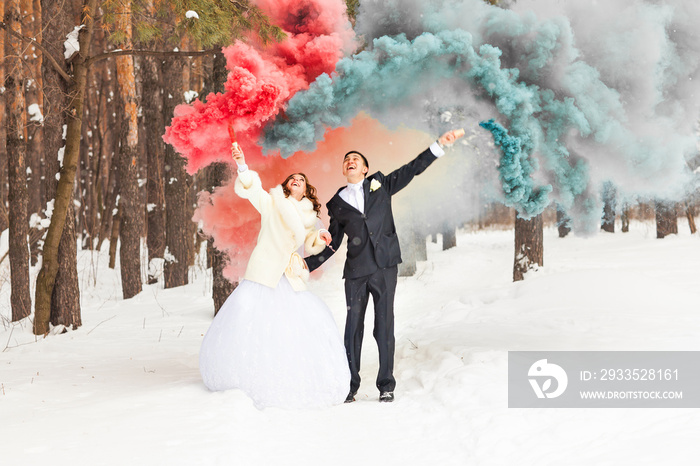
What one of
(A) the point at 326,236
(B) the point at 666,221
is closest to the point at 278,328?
(A) the point at 326,236

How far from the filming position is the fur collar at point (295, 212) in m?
4.63

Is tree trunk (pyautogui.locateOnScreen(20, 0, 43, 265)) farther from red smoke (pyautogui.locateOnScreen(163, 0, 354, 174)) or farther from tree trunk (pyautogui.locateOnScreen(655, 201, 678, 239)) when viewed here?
tree trunk (pyautogui.locateOnScreen(655, 201, 678, 239))

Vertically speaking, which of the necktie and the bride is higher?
the necktie

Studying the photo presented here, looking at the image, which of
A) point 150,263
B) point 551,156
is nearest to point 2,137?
point 150,263

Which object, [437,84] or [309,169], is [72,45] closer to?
[309,169]

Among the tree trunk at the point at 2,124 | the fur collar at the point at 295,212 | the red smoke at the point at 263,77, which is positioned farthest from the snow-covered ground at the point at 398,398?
the tree trunk at the point at 2,124

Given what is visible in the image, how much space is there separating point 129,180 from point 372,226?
780 centimetres

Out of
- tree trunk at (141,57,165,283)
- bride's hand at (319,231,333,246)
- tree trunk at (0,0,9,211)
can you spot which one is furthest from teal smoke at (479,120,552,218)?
tree trunk at (141,57,165,283)

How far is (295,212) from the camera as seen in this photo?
464cm

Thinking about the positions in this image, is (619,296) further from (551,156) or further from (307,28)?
(307,28)

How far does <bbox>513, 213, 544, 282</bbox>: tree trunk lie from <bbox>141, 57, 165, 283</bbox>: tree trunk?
7.11 metres

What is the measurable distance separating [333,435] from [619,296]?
5.07 metres

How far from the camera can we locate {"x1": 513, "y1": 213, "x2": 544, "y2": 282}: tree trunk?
427 inches

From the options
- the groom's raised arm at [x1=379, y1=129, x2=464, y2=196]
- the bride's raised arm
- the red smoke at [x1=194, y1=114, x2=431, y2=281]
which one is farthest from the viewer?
the red smoke at [x1=194, y1=114, x2=431, y2=281]
